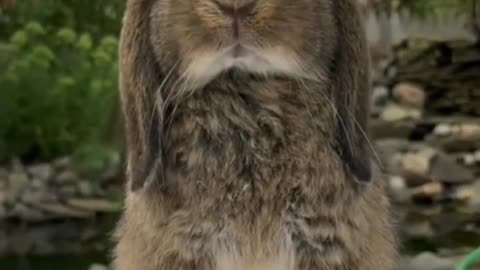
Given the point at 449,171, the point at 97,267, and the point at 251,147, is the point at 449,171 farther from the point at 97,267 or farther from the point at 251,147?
the point at 251,147

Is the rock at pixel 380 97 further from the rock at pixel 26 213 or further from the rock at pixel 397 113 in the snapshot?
the rock at pixel 26 213

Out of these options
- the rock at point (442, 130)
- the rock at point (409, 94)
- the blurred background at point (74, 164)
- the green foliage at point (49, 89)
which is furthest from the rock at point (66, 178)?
the rock at point (409, 94)

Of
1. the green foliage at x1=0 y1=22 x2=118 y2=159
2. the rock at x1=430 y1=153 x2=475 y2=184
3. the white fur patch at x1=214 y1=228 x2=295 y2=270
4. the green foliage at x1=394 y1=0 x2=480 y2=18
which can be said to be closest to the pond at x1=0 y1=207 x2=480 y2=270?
the green foliage at x1=0 y1=22 x2=118 y2=159

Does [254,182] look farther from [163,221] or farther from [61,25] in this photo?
[61,25]

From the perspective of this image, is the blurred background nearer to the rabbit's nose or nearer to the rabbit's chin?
the rabbit's chin

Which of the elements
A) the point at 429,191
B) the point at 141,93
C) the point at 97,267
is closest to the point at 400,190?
the point at 429,191

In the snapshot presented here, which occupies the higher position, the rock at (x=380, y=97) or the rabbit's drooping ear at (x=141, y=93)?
the rabbit's drooping ear at (x=141, y=93)

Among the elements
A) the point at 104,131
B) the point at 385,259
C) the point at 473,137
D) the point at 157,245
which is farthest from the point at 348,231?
the point at 473,137
